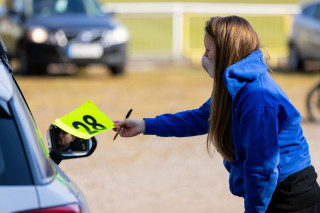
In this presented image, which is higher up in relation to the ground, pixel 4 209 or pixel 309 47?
pixel 4 209

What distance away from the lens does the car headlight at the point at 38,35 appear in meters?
15.0

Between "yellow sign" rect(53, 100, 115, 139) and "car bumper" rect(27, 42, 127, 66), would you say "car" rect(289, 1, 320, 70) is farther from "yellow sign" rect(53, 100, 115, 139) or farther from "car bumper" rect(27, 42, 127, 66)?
"yellow sign" rect(53, 100, 115, 139)

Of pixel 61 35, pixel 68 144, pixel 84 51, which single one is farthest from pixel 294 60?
pixel 68 144

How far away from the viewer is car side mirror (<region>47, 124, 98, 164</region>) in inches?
136

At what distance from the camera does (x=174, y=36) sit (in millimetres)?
21062

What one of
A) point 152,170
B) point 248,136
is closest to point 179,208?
point 152,170

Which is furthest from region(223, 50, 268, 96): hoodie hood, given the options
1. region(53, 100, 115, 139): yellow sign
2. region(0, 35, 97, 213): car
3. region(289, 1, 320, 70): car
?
region(289, 1, 320, 70): car

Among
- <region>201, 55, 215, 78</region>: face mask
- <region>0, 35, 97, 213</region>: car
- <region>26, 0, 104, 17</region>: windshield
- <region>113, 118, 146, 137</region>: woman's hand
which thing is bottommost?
<region>26, 0, 104, 17</region>: windshield

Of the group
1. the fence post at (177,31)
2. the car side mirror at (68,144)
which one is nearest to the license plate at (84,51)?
the fence post at (177,31)

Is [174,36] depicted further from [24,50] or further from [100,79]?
[24,50]

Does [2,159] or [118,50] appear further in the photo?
[118,50]

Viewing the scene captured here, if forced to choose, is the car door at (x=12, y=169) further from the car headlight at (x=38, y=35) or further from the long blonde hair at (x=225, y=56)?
the car headlight at (x=38, y=35)

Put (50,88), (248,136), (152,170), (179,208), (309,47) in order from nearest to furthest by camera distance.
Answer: (248,136)
(179,208)
(152,170)
(50,88)
(309,47)

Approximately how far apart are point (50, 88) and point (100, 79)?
75.5 inches
